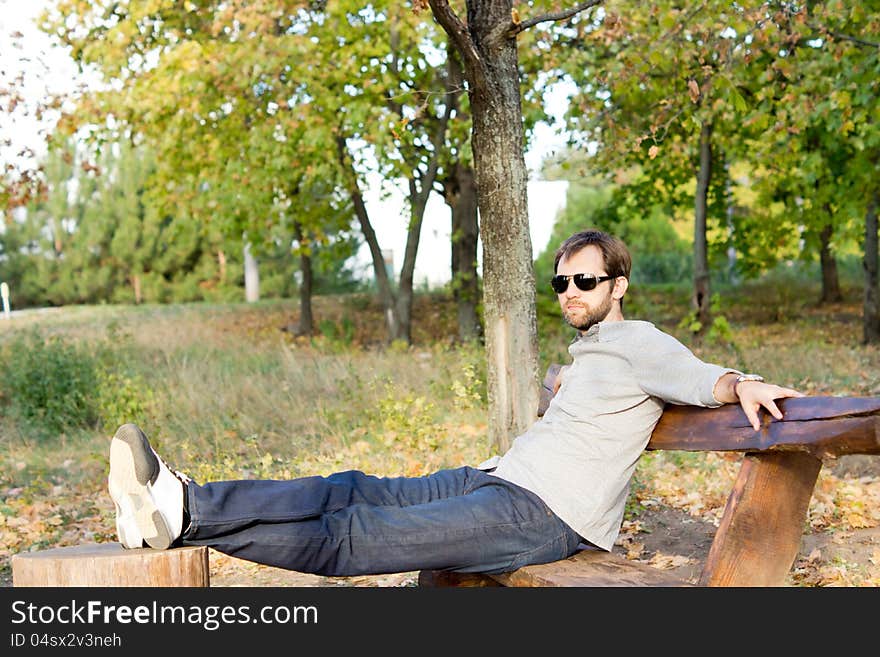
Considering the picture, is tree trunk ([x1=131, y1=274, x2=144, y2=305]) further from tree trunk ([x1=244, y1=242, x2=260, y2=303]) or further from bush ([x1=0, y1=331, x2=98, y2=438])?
bush ([x1=0, y1=331, x2=98, y2=438])

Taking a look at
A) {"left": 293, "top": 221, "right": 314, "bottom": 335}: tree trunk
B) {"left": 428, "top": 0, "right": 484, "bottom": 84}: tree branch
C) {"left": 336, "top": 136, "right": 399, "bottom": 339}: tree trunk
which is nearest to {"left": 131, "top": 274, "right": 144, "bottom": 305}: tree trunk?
{"left": 293, "top": 221, "right": 314, "bottom": 335}: tree trunk

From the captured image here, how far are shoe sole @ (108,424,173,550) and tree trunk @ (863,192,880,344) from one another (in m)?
12.5

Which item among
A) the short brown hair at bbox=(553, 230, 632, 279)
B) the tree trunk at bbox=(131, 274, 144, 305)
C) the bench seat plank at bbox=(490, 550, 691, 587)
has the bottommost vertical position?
the bench seat plank at bbox=(490, 550, 691, 587)

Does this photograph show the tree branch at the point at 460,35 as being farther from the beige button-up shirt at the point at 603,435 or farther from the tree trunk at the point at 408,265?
the tree trunk at the point at 408,265

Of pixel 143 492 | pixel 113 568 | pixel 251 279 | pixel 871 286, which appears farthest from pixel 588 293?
pixel 251 279

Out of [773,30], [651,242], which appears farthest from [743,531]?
→ [651,242]

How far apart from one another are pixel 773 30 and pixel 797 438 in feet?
19.2

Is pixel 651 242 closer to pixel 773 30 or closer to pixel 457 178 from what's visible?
pixel 457 178

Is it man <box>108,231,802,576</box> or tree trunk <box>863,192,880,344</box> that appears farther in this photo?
tree trunk <box>863,192,880,344</box>

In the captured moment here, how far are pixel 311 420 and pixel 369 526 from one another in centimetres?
513

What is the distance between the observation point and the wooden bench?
268 cm

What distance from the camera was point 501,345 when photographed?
18.6 feet

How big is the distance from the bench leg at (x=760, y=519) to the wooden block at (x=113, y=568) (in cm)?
150

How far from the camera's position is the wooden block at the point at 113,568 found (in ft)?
9.28
